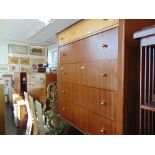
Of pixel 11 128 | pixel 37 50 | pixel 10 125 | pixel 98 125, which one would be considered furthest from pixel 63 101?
pixel 37 50

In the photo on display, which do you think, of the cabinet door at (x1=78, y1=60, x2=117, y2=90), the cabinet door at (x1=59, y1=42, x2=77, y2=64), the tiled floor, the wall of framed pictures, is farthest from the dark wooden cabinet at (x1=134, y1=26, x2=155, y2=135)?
the wall of framed pictures

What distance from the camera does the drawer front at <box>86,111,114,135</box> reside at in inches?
41.9

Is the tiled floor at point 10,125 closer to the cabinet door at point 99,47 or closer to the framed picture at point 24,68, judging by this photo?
the framed picture at point 24,68

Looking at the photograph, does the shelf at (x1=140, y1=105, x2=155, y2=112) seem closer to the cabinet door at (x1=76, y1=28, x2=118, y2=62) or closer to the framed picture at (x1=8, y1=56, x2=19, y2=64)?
the cabinet door at (x1=76, y1=28, x2=118, y2=62)

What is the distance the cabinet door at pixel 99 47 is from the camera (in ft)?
3.32

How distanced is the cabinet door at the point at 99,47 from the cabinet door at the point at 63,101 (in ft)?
1.30

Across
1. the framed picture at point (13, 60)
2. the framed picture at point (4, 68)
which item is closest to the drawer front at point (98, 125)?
the framed picture at point (4, 68)

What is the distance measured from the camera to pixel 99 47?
3.70 feet

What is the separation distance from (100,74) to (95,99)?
0.18m

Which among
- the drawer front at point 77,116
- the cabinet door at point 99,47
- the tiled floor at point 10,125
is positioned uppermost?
the cabinet door at point 99,47

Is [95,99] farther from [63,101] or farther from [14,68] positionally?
[14,68]
